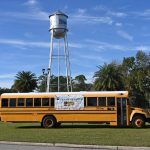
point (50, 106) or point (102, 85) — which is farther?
point (102, 85)

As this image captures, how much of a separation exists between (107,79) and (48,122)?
172 feet

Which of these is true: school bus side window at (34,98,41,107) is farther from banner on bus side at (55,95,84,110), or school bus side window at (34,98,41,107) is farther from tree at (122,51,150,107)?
tree at (122,51,150,107)

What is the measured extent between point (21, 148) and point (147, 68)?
268 ft

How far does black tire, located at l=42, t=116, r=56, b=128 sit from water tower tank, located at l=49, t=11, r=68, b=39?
38901 mm

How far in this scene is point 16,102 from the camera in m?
30.2

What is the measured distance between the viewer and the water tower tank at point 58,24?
222ft

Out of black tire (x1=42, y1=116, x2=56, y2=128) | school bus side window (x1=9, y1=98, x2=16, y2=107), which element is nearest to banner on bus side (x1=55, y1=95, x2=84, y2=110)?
black tire (x1=42, y1=116, x2=56, y2=128)

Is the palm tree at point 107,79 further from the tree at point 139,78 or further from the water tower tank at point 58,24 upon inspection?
the water tower tank at point 58,24

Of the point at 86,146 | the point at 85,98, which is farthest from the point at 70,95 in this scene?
the point at 86,146

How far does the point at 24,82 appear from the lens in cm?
9681

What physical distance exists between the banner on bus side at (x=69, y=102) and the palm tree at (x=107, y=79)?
169 ft

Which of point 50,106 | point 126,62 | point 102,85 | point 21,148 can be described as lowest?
point 21,148

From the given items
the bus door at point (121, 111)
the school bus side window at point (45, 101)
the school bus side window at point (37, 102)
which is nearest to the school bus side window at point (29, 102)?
the school bus side window at point (37, 102)

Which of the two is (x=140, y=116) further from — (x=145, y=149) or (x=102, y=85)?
(x=102, y=85)
